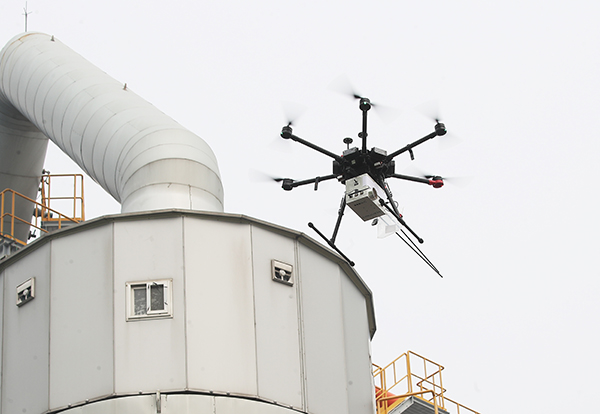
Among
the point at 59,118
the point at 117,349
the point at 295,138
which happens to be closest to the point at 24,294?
the point at 117,349

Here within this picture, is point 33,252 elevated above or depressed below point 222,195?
below

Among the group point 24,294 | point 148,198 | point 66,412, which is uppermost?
point 148,198

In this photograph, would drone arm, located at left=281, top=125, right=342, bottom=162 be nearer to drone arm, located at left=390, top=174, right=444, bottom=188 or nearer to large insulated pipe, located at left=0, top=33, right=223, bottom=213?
drone arm, located at left=390, top=174, right=444, bottom=188

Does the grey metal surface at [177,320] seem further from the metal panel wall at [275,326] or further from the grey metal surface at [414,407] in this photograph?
the grey metal surface at [414,407]

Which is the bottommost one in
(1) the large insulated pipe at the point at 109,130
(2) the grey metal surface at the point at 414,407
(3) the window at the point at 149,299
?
(2) the grey metal surface at the point at 414,407

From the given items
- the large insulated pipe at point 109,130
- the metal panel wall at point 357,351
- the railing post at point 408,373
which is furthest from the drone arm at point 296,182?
the metal panel wall at point 357,351

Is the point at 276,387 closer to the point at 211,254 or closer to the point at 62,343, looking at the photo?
the point at 211,254
